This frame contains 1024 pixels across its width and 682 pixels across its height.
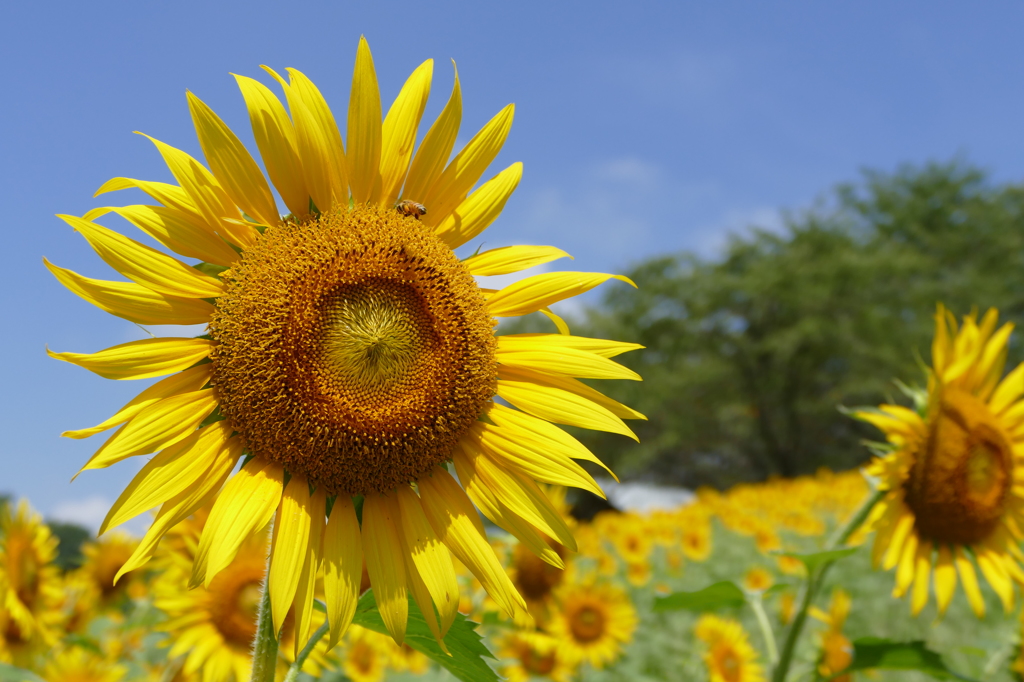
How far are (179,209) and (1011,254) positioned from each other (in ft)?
150

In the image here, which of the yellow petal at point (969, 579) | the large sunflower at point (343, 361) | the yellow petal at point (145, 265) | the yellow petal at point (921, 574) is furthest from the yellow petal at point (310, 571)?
the yellow petal at point (969, 579)

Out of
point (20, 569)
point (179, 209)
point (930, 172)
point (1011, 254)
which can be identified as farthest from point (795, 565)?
point (930, 172)

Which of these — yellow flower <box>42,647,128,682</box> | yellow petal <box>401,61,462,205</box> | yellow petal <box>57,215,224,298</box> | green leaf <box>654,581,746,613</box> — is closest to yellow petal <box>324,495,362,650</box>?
yellow petal <box>57,215,224,298</box>

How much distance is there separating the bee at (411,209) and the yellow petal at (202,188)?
0.40 meters

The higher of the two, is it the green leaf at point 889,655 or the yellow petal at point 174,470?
the yellow petal at point 174,470

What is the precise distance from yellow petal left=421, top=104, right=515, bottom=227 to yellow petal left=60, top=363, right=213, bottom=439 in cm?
68

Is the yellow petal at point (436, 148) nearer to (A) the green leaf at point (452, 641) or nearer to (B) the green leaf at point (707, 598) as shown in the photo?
(A) the green leaf at point (452, 641)

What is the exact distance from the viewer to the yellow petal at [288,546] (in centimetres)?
159

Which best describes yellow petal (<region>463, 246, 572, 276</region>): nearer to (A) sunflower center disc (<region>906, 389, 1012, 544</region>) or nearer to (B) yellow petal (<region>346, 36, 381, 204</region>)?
(B) yellow petal (<region>346, 36, 381, 204</region>)

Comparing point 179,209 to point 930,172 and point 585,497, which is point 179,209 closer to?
point 585,497

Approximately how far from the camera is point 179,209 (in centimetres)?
175

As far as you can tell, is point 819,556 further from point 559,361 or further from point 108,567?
point 108,567

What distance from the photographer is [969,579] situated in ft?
12.1

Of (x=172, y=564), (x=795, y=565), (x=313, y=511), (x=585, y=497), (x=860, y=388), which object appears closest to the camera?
(x=313, y=511)
